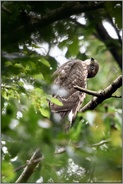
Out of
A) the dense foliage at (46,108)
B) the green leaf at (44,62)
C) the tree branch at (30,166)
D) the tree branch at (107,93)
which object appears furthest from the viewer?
the tree branch at (107,93)

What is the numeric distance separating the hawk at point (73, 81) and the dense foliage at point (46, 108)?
2.21 ft

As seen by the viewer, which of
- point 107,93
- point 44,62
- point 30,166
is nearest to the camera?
point 30,166

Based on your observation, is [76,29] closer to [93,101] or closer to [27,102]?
[27,102]

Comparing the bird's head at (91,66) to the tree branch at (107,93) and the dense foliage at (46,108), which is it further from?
the dense foliage at (46,108)

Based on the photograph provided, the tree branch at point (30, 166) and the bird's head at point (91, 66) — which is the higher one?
the bird's head at point (91, 66)

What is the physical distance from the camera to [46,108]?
1.57 meters

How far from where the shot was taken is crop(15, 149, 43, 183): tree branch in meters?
1.07

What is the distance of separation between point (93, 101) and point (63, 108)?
1.25ft

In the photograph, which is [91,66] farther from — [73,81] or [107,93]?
[107,93]

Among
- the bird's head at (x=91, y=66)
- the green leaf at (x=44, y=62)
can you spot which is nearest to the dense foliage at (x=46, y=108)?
the green leaf at (x=44, y=62)

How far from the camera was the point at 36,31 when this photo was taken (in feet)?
4.20

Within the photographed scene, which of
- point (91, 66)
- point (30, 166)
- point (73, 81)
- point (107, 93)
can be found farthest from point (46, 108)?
point (91, 66)

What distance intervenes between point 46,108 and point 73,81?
144 centimetres

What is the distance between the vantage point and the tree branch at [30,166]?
1.07 meters
